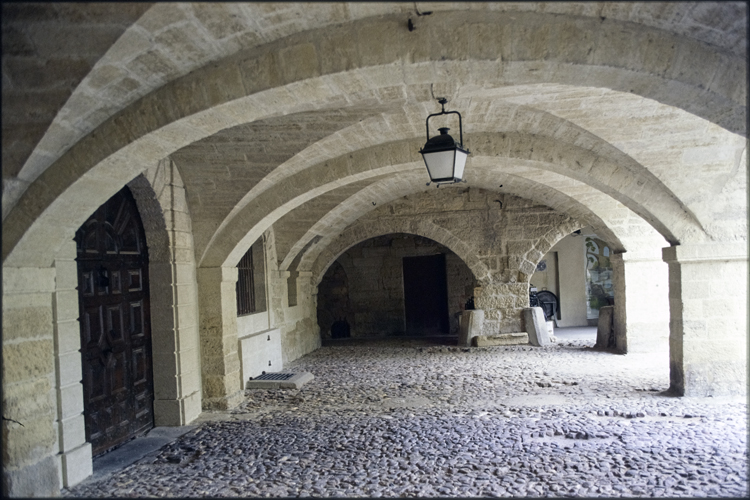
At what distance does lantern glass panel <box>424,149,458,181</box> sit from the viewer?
402 cm

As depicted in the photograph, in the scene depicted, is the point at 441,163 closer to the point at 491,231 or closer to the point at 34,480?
the point at 34,480

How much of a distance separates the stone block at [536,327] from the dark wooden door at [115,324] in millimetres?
6313

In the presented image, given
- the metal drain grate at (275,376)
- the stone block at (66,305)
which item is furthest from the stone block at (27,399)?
the metal drain grate at (275,376)

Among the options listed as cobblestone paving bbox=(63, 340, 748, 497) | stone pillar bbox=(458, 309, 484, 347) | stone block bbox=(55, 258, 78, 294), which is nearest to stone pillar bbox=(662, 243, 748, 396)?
cobblestone paving bbox=(63, 340, 748, 497)

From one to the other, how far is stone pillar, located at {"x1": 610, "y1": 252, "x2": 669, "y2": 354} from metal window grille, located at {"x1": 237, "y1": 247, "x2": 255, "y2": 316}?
16.7ft

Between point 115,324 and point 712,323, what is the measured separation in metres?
5.05

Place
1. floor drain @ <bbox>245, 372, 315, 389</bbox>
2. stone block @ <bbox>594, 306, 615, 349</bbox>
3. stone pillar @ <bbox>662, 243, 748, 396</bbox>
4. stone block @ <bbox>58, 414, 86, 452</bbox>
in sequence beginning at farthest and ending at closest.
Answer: stone block @ <bbox>594, 306, 615, 349</bbox> < floor drain @ <bbox>245, 372, 315, 389</bbox> < stone pillar @ <bbox>662, 243, 748, 396</bbox> < stone block @ <bbox>58, 414, 86, 452</bbox>

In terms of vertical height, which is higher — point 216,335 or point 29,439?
point 216,335

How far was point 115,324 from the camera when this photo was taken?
447 cm

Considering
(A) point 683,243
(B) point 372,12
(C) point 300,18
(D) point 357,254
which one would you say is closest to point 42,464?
(C) point 300,18

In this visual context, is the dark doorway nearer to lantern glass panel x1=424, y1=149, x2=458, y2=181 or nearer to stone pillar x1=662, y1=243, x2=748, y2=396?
stone pillar x1=662, y1=243, x2=748, y2=396

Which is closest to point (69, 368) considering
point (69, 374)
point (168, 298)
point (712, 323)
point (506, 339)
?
point (69, 374)

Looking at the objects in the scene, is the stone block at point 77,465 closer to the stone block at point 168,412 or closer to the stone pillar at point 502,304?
the stone block at point 168,412

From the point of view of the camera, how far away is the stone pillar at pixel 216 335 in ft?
17.7
